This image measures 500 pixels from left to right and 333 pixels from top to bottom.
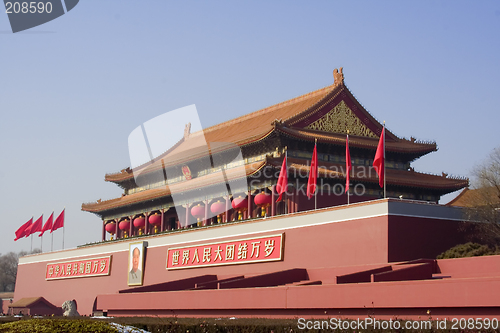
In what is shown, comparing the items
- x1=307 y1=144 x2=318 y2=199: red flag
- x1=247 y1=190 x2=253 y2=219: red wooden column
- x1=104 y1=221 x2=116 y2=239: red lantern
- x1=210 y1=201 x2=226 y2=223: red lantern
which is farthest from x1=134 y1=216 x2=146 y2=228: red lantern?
x1=307 y1=144 x2=318 y2=199: red flag

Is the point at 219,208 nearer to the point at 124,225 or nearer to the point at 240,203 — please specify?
the point at 240,203

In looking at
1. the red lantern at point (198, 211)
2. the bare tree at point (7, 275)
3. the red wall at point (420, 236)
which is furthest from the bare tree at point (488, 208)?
the bare tree at point (7, 275)

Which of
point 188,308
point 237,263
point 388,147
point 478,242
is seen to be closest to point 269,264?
point 237,263

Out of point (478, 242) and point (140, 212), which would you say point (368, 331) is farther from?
point (140, 212)

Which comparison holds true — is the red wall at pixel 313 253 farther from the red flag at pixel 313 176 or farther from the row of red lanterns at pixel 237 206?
the row of red lanterns at pixel 237 206

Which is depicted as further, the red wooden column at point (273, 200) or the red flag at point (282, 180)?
the red wooden column at point (273, 200)

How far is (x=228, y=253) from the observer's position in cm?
2470

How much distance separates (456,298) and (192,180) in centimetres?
1951

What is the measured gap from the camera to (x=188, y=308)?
1905cm

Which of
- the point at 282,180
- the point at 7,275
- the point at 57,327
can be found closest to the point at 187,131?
the point at 282,180

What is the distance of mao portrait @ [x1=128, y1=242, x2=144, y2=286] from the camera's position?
1186 inches

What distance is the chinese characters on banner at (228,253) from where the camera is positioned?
74.5 feet

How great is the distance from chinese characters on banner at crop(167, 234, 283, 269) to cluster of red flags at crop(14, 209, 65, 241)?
11.8 metres

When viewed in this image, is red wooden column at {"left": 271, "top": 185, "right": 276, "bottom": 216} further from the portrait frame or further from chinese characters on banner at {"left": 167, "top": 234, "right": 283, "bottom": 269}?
the portrait frame
